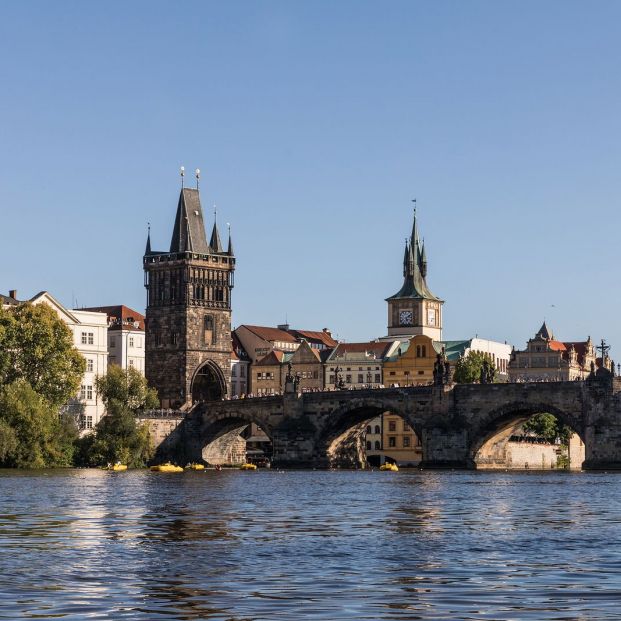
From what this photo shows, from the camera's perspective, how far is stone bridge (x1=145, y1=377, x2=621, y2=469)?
→ 5340 inches

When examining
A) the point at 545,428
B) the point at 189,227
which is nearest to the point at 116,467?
the point at 189,227

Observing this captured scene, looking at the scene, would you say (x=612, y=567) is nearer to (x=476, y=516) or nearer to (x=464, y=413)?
(x=476, y=516)

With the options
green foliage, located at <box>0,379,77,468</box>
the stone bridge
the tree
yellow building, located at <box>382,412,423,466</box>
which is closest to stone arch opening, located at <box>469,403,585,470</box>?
the stone bridge

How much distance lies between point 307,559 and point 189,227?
145 m

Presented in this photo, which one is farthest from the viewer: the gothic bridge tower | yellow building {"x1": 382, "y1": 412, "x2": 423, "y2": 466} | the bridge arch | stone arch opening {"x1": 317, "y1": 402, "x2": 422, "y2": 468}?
yellow building {"x1": 382, "y1": 412, "x2": 423, "y2": 466}

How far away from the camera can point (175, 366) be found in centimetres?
17912

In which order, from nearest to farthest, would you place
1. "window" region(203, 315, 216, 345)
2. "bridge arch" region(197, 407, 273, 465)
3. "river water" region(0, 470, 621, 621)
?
"river water" region(0, 470, 621, 621) < "bridge arch" region(197, 407, 273, 465) < "window" region(203, 315, 216, 345)

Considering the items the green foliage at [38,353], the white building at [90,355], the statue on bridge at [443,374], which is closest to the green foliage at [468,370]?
the statue on bridge at [443,374]

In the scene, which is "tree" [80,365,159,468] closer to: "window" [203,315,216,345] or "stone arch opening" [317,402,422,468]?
"stone arch opening" [317,402,422,468]

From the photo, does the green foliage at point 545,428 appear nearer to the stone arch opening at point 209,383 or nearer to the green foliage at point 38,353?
the stone arch opening at point 209,383

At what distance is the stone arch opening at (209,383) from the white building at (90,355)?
74.6ft

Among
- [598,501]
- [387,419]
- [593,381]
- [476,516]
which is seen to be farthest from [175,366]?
[476,516]

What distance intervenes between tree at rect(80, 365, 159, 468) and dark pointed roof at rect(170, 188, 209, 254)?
26.4m

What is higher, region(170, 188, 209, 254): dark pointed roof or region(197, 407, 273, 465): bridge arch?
region(170, 188, 209, 254): dark pointed roof
